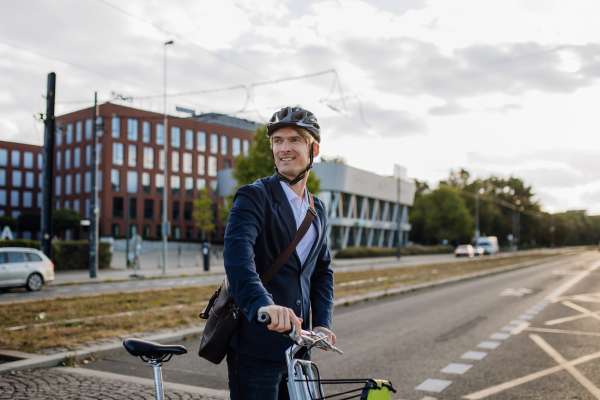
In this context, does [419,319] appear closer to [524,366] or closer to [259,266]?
[524,366]

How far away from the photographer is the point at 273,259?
2.32 meters

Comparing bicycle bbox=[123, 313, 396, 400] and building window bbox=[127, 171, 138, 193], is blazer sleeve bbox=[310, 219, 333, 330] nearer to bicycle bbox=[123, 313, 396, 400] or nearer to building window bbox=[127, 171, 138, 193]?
bicycle bbox=[123, 313, 396, 400]

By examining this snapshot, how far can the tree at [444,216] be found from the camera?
83625 millimetres

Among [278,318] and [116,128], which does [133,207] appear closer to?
[116,128]

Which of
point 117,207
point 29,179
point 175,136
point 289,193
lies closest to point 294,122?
point 289,193

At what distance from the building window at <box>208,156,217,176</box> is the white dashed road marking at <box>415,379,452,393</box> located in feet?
208

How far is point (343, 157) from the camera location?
92.8 meters

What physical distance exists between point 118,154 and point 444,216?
50.3 meters

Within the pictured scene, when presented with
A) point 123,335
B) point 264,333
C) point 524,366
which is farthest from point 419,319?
point 264,333

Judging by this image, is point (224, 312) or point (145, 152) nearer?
point (224, 312)

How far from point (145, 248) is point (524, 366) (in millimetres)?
52776

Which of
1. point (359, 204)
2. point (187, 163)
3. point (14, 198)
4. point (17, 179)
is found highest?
point (187, 163)

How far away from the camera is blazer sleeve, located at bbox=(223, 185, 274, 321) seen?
201 cm

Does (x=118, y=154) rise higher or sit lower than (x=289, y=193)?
higher
